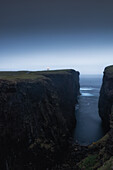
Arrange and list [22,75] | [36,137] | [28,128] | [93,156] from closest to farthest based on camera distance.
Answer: [93,156] < [28,128] < [36,137] < [22,75]

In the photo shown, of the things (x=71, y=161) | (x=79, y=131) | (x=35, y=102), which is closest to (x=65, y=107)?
(x=79, y=131)

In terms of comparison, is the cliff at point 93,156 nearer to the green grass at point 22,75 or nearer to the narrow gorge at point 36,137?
the narrow gorge at point 36,137

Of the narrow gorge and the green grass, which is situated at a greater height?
the green grass

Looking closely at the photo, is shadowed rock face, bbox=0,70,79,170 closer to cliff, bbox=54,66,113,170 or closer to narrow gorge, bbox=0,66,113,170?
narrow gorge, bbox=0,66,113,170

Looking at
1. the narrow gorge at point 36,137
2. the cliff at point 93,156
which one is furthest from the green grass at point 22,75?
the cliff at point 93,156

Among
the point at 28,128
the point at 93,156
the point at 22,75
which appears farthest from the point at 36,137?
the point at 22,75

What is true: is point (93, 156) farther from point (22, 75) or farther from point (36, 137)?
point (22, 75)

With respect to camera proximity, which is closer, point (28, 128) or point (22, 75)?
point (28, 128)

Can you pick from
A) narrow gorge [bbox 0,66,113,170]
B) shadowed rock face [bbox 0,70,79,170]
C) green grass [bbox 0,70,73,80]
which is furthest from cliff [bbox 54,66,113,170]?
green grass [bbox 0,70,73,80]
